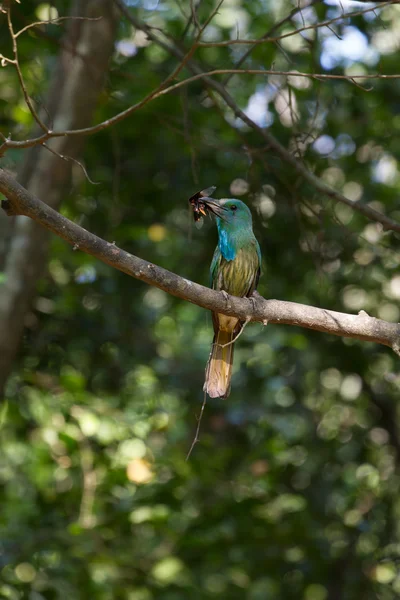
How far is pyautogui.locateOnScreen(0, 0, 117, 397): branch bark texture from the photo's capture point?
457 cm

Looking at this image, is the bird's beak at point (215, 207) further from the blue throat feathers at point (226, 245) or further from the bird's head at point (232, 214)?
the blue throat feathers at point (226, 245)

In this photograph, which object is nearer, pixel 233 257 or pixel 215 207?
pixel 215 207

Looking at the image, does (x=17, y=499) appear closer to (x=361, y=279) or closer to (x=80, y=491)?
(x=80, y=491)

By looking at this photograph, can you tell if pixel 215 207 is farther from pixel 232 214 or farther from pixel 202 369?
pixel 202 369

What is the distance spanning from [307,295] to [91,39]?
247 cm

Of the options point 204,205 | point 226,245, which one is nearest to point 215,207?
point 204,205

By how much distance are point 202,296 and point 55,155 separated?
1.86m

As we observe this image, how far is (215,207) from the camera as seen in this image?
4.30m

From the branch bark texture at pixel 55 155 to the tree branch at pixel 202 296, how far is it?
6.09ft

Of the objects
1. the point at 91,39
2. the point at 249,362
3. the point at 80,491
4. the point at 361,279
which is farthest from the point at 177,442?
the point at 91,39

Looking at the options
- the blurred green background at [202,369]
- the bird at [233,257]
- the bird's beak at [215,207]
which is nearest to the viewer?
the bird's beak at [215,207]

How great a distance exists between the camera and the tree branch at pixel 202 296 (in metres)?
2.59

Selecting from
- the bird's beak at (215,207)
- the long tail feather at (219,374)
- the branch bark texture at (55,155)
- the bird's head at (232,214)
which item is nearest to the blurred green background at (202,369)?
the branch bark texture at (55,155)

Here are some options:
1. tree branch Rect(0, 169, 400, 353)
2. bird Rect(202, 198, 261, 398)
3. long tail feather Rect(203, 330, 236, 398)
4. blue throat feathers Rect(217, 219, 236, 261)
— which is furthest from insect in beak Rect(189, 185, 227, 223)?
tree branch Rect(0, 169, 400, 353)
